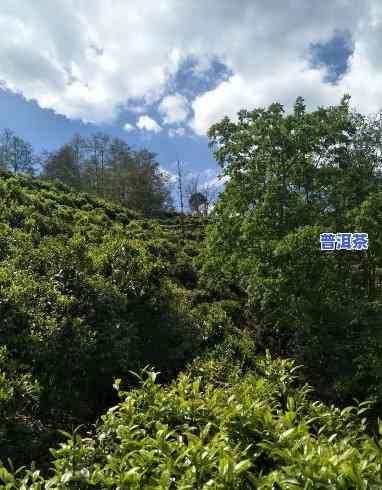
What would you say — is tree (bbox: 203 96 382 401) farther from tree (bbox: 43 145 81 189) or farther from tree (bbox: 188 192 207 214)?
tree (bbox: 188 192 207 214)

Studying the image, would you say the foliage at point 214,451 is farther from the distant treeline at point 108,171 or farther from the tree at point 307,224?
the distant treeline at point 108,171

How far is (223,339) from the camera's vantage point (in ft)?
30.2

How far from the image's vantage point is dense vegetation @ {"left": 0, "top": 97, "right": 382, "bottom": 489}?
271 centimetres

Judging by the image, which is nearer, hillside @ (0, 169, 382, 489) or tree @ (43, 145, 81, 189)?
hillside @ (0, 169, 382, 489)

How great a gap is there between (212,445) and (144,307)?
5.52 metres

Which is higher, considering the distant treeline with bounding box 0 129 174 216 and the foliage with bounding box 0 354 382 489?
the distant treeline with bounding box 0 129 174 216

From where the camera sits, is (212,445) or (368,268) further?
(368,268)

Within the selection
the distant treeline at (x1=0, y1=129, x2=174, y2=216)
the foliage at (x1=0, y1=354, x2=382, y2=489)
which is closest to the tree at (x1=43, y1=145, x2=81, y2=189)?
the distant treeline at (x1=0, y1=129, x2=174, y2=216)

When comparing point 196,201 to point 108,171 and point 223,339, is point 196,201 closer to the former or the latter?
point 108,171

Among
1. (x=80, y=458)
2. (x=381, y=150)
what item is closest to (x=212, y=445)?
(x=80, y=458)

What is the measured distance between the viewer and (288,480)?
2.24 meters

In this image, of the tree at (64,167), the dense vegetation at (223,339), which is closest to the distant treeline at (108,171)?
the tree at (64,167)

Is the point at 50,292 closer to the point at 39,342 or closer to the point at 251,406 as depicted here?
the point at 39,342

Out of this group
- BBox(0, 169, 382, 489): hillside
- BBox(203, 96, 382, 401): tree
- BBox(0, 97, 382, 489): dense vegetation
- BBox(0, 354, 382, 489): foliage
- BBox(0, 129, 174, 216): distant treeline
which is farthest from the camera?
BBox(0, 129, 174, 216): distant treeline
